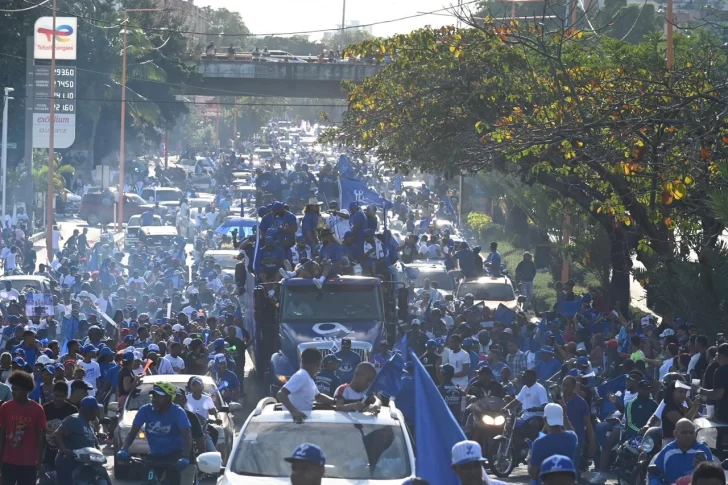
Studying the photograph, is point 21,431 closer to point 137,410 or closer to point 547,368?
point 137,410

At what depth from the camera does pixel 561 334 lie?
76.0ft

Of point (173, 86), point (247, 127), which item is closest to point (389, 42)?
point (173, 86)

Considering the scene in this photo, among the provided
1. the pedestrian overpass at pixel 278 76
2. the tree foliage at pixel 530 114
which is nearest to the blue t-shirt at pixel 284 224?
the tree foliage at pixel 530 114

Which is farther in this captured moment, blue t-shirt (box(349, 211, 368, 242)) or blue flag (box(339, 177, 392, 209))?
blue flag (box(339, 177, 392, 209))

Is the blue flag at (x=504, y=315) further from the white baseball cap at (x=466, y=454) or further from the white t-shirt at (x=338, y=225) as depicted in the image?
the white baseball cap at (x=466, y=454)

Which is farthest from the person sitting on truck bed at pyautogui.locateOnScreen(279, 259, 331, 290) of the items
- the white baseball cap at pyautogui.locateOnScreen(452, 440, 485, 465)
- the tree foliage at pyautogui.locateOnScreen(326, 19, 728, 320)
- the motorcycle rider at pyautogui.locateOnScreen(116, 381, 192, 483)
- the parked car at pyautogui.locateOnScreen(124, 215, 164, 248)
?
the parked car at pyautogui.locateOnScreen(124, 215, 164, 248)

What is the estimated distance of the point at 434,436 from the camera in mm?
8773

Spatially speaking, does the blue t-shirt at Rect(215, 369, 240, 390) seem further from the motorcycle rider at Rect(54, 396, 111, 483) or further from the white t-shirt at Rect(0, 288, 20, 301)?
the white t-shirt at Rect(0, 288, 20, 301)

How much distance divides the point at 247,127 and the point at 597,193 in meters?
Answer: 145

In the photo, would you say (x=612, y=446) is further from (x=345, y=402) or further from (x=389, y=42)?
(x=389, y=42)

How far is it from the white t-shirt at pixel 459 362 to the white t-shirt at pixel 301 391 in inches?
337

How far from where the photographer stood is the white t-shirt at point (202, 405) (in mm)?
15962

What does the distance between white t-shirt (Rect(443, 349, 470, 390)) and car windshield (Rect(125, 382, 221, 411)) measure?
4134 mm

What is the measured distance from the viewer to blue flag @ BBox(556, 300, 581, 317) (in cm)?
2759
